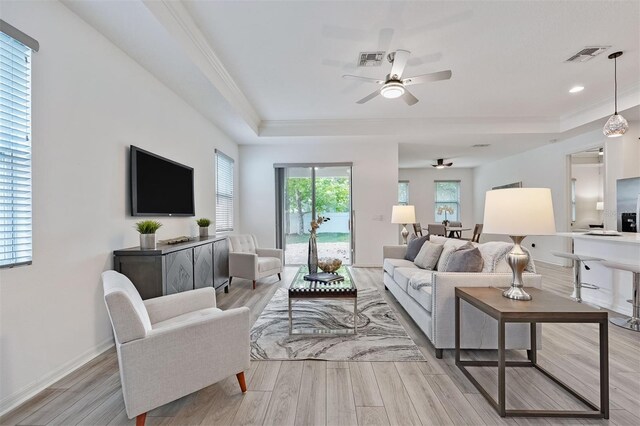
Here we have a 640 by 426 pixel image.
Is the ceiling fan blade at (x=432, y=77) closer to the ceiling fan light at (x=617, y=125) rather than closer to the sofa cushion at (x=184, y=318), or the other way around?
the ceiling fan light at (x=617, y=125)

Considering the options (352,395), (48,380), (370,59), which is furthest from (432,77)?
(48,380)

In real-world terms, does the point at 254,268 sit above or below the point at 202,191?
below

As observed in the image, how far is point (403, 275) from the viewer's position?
3379mm

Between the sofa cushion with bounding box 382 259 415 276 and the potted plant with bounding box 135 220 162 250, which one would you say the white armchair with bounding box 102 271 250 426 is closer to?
the potted plant with bounding box 135 220 162 250

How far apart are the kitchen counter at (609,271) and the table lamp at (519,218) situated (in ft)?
6.35

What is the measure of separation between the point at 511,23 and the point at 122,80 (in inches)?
146

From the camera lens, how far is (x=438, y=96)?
4500 millimetres

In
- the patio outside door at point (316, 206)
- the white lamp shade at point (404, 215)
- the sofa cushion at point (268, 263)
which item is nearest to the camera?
the sofa cushion at point (268, 263)

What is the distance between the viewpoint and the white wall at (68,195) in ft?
6.09

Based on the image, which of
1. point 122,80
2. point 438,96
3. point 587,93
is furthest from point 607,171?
point 122,80

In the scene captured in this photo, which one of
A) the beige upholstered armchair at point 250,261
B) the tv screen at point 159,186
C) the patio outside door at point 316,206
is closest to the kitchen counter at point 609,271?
the patio outside door at point 316,206

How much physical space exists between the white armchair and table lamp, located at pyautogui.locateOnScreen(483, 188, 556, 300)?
1.83m

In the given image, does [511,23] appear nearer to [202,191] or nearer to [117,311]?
[117,311]

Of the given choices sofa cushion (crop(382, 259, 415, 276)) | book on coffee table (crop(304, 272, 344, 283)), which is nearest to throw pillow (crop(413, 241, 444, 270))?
sofa cushion (crop(382, 259, 415, 276))
